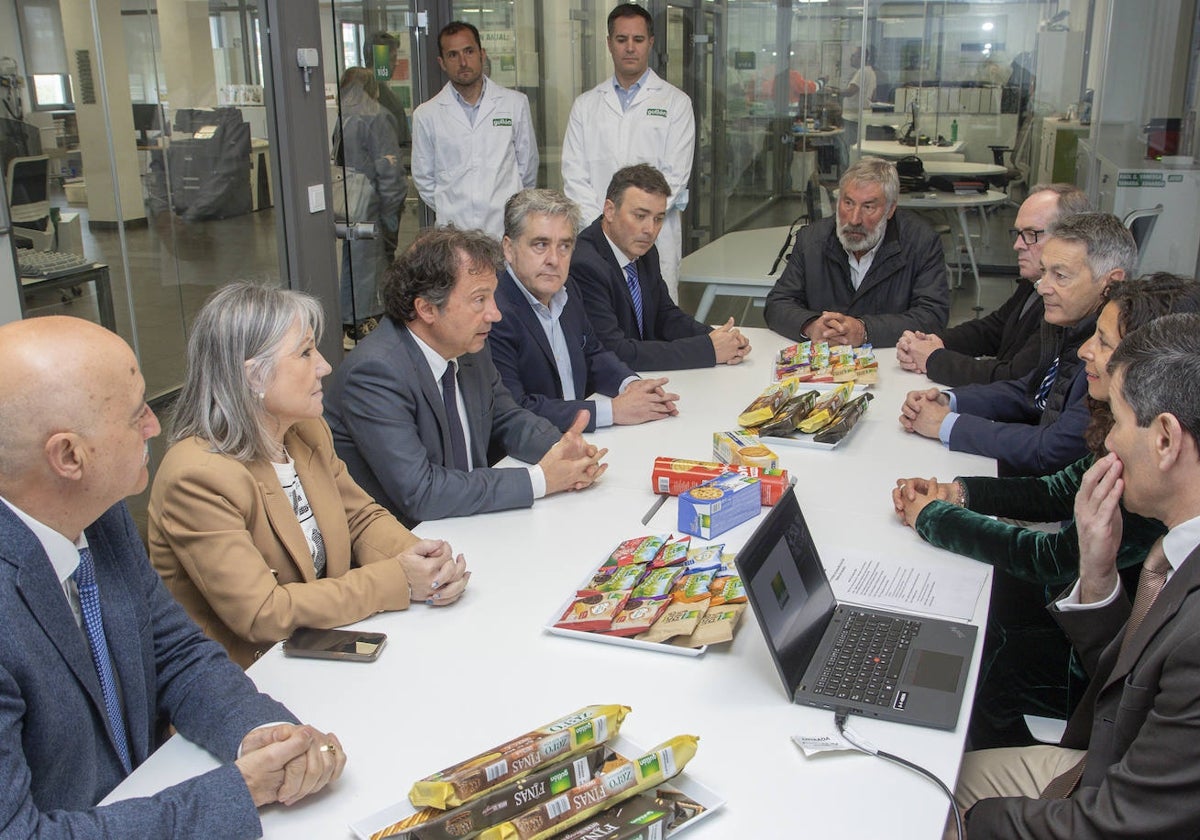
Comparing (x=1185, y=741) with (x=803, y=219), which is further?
(x=803, y=219)

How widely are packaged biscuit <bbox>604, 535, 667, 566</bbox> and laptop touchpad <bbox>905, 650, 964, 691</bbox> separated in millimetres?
554

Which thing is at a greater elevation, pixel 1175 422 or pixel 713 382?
pixel 1175 422

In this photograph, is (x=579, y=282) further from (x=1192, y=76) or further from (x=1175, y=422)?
(x=1192, y=76)

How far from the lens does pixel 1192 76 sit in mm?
6980

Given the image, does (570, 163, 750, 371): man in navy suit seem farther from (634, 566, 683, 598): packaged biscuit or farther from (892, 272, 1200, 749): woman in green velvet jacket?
(634, 566, 683, 598): packaged biscuit

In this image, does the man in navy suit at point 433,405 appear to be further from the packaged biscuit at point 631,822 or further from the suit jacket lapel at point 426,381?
the packaged biscuit at point 631,822

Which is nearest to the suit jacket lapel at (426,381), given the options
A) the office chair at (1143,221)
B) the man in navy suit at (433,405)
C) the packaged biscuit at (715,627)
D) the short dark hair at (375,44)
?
the man in navy suit at (433,405)

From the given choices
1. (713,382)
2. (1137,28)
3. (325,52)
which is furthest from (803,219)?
(713,382)

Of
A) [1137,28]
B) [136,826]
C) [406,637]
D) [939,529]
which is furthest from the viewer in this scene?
[1137,28]

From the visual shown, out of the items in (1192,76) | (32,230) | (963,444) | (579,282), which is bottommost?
(963,444)

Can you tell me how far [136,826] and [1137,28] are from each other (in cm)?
747

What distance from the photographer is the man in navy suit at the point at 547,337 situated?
333 cm

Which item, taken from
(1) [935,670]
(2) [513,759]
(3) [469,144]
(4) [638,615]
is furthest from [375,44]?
(2) [513,759]

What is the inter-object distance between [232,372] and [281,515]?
30 centimetres
